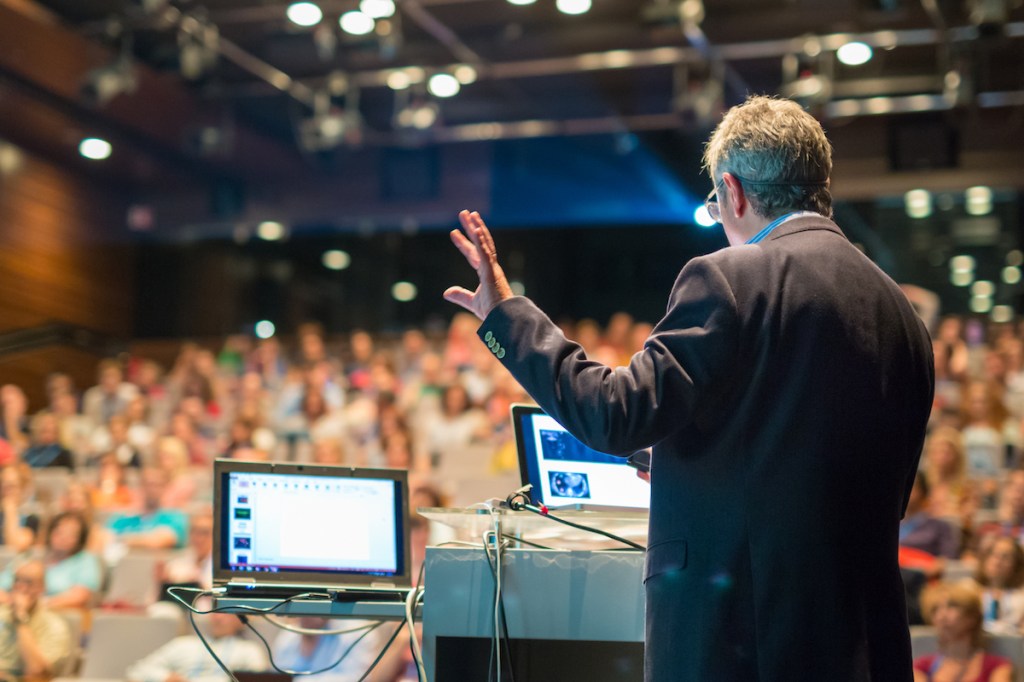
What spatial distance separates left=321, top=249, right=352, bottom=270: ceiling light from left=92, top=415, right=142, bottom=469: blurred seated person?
3.66m

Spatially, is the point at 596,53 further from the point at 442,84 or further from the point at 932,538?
the point at 932,538

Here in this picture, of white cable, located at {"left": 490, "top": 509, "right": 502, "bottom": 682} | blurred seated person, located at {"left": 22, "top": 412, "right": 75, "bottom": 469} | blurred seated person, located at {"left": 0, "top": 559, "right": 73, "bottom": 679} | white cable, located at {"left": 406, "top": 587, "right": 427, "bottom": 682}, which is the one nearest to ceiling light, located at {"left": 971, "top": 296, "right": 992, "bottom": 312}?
blurred seated person, located at {"left": 22, "top": 412, "right": 75, "bottom": 469}

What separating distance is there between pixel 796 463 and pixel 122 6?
7.89 meters

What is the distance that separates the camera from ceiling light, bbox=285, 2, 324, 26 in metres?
7.51

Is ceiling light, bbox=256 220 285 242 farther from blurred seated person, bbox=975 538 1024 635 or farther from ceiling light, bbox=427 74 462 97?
blurred seated person, bbox=975 538 1024 635

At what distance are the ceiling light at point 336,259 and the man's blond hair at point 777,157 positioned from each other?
Result: 983 cm

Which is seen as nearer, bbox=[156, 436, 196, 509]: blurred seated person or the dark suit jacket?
the dark suit jacket

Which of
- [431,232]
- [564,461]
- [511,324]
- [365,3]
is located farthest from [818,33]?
[511,324]

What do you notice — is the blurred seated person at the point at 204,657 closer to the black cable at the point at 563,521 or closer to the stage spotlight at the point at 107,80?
the black cable at the point at 563,521

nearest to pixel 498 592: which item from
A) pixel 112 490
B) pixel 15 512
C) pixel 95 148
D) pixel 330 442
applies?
pixel 330 442

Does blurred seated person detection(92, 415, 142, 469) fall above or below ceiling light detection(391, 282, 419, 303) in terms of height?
below

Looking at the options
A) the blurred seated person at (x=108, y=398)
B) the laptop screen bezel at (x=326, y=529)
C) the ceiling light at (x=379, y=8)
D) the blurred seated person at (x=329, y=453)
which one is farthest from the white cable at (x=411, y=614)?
the blurred seated person at (x=108, y=398)

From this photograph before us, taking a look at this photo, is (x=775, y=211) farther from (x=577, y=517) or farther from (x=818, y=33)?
(x=818, y=33)

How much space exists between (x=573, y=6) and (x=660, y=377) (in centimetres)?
680
